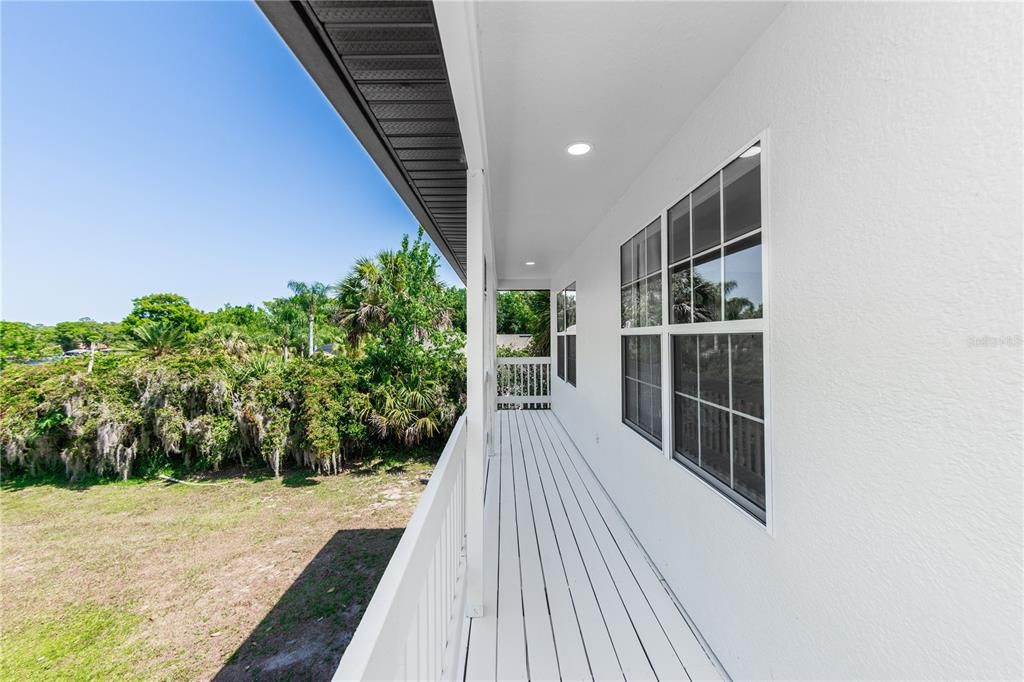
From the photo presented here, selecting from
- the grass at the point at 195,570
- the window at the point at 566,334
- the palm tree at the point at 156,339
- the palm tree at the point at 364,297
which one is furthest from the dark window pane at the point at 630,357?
the palm tree at the point at 364,297

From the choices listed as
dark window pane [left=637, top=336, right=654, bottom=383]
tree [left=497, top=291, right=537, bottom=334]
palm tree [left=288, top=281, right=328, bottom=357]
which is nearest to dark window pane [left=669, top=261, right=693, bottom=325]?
dark window pane [left=637, top=336, right=654, bottom=383]

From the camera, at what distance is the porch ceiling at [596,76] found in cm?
139

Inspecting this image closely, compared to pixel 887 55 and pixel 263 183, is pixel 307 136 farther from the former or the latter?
pixel 887 55

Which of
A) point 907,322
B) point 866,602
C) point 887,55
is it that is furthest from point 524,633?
point 887,55

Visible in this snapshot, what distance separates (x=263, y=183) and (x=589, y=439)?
46.7 feet

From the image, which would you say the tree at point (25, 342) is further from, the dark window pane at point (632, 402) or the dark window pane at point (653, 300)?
the dark window pane at point (653, 300)

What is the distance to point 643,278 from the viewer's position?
116 inches

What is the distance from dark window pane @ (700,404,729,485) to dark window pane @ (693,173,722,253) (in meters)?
0.85

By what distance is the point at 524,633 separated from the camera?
→ 194cm

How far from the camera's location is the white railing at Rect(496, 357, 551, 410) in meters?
8.22

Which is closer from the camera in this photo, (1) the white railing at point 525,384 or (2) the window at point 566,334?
(2) the window at point 566,334

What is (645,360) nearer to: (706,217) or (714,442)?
(714,442)

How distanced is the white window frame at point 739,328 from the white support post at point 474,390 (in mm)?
1170

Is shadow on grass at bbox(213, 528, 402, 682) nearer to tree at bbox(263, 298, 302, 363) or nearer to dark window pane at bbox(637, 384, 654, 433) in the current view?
dark window pane at bbox(637, 384, 654, 433)
